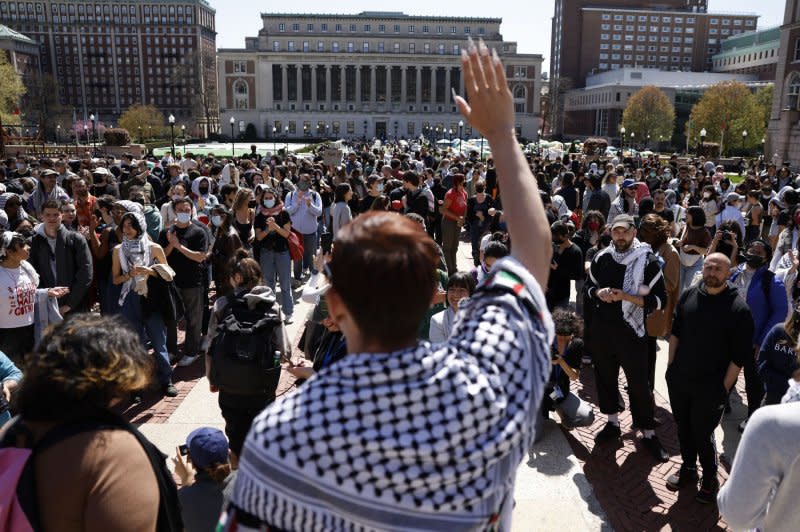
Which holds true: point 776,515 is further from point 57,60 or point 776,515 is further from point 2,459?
point 57,60

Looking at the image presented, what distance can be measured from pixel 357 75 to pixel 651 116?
53808mm

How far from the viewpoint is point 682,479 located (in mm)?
5363

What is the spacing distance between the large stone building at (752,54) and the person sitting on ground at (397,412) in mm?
114514

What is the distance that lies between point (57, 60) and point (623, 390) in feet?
495

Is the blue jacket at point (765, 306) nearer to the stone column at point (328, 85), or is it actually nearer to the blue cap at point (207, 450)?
the blue cap at point (207, 450)

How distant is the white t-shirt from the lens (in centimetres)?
571

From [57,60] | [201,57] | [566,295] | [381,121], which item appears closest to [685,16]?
[381,121]

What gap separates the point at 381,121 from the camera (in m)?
109

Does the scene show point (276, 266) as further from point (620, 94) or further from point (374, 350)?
point (620, 94)

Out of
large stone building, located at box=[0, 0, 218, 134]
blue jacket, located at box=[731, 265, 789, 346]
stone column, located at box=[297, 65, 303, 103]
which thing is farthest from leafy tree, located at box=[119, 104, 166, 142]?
blue jacket, located at box=[731, 265, 789, 346]

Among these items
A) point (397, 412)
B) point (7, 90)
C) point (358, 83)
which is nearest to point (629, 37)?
point (358, 83)

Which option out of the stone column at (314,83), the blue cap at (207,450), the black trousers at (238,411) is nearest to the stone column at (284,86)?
the stone column at (314,83)

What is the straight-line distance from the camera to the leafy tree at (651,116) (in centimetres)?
7781

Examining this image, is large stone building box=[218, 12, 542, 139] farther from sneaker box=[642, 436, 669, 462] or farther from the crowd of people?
sneaker box=[642, 436, 669, 462]
